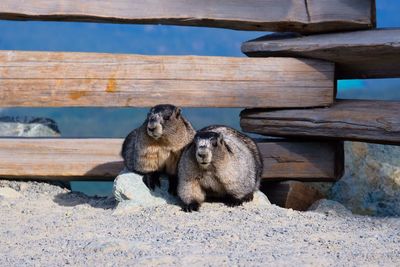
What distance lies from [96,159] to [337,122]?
211cm

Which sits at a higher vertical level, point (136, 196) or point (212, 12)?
point (212, 12)

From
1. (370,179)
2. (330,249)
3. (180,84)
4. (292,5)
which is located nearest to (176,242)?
(330,249)

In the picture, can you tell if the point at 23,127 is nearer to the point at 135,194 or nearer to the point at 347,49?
the point at 135,194

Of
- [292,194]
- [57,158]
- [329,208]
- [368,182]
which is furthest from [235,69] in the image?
[368,182]

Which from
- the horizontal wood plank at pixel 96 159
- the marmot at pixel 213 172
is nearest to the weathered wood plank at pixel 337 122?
the horizontal wood plank at pixel 96 159

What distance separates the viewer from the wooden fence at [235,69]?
6.80 meters

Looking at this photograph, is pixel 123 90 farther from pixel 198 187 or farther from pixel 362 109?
pixel 362 109

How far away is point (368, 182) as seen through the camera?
791cm

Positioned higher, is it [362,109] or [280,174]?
[362,109]

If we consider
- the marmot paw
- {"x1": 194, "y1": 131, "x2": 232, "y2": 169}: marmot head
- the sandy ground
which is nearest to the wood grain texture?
the sandy ground

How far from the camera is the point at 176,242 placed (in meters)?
5.03

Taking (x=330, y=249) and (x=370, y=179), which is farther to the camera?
(x=370, y=179)

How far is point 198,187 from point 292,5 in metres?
1.86

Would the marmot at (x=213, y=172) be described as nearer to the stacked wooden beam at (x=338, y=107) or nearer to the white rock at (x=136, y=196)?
the white rock at (x=136, y=196)
